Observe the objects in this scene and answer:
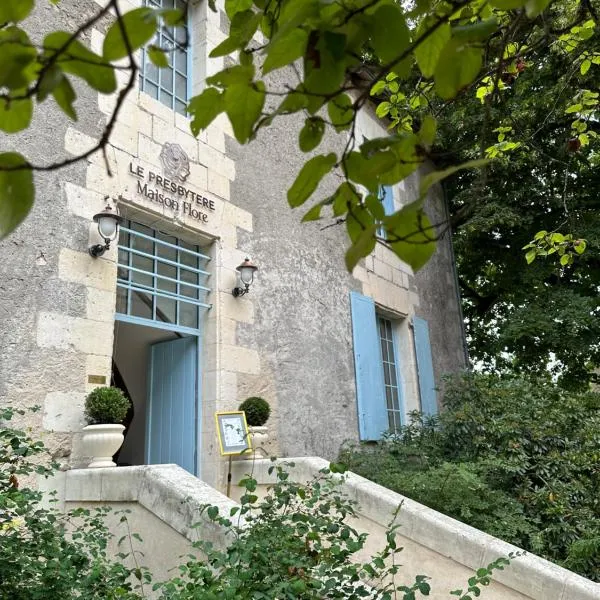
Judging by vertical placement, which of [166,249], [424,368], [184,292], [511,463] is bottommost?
[511,463]

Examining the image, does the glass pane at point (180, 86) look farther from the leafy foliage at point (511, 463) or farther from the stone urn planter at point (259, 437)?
the leafy foliage at point (511, 463)

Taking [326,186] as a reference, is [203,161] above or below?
below

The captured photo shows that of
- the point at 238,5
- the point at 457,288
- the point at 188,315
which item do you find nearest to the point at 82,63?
the point at 238,5

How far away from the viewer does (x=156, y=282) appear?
4.61 meters

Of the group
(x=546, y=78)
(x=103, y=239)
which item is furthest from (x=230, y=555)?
(x=546, y=78)

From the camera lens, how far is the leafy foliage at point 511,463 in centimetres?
393

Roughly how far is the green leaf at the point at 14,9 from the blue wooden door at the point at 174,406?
4.20m

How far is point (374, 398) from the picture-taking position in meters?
6.33

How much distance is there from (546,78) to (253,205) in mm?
4213

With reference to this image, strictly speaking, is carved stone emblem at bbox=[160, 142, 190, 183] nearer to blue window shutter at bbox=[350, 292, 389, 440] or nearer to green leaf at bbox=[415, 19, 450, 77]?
blue window shutter at bbox=[350, 292, 389, 440]

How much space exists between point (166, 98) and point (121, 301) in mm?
1925

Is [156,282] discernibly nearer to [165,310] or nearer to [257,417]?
[165,310]

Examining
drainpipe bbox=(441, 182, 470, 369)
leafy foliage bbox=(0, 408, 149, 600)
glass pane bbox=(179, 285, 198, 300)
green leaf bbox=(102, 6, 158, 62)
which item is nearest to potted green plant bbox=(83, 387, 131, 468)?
leafy foliage bbox=(0, 408, 149, 600)

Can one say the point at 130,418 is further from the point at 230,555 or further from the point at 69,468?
the point at 230,555
